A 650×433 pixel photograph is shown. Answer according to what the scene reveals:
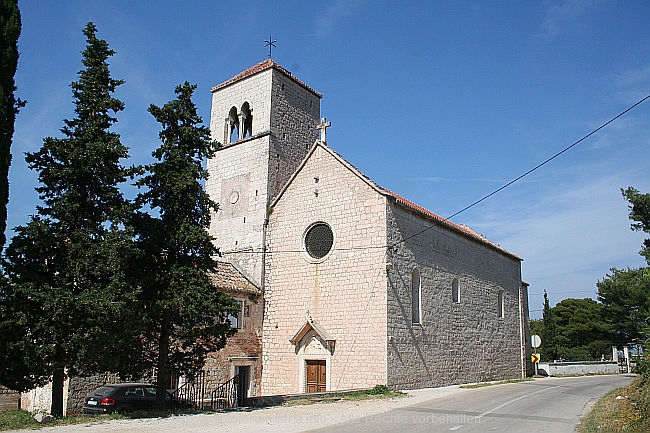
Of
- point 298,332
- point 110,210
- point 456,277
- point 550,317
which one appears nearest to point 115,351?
point 110,210

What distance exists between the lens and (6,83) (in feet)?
41.1

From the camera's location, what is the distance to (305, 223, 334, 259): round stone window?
22.9 metres

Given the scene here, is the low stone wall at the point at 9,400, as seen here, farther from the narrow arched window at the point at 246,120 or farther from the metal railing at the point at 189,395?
the narrow arched window at the point at 246,120

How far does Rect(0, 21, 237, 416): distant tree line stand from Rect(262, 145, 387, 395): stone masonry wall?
5912 mm

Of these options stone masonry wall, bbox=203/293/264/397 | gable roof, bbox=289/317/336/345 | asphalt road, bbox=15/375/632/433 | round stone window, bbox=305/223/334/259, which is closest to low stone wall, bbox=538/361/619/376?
asphalt road, bbox=15/375/632/433

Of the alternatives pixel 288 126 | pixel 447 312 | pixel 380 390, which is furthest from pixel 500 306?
pixel 288 126

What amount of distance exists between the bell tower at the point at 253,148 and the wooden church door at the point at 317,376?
4800mm

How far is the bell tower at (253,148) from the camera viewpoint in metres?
25.4

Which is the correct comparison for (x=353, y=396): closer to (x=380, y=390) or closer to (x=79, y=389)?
(x=380, y=390)

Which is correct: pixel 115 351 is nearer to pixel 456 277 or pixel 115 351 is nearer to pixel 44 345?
pixel 44 345

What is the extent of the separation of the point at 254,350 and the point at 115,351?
10.1 m

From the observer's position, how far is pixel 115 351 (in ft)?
45.3

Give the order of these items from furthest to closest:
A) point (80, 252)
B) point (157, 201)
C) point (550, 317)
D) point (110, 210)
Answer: point (550, 317) < point (157, 201) < point (110, 210) < point (80, 252)

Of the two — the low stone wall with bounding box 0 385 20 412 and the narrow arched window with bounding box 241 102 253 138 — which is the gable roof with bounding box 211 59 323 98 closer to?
the narrow arched window with bounding box 241 102 253 138
